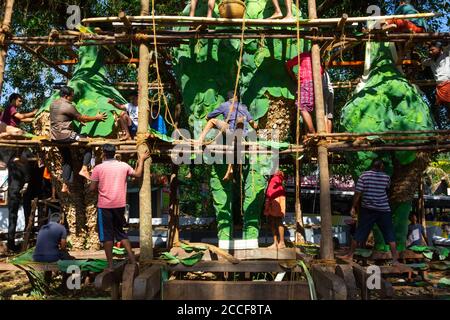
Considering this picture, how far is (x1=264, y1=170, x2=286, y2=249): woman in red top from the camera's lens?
22.2ft

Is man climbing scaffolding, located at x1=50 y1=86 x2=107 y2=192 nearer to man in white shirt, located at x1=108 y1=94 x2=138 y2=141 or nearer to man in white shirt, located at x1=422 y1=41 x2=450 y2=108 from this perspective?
man in white shirt, located at x1=108 y1=94 x2=138 y2=141

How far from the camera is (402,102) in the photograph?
6543mm

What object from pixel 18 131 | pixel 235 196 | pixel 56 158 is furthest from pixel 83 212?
pixel 235 196

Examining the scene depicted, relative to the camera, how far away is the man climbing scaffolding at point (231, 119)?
237 inches

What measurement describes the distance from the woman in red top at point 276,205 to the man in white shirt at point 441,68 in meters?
2.57

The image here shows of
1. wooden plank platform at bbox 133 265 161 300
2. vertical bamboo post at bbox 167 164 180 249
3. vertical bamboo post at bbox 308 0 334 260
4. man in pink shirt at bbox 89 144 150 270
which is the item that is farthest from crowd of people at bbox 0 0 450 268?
vertical bamboo post at bbox 167 164 180 249

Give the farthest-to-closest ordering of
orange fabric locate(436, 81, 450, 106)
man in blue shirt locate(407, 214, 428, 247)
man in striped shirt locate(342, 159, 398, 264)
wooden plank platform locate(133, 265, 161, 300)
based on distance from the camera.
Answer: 1. man in blue shirt locate(407, 214, 428, 247)
2. orange fabric locate(436, 81, 450, 106)
3. man in striped shirt locate(342, 159, 398, 264)
4. wooden plank platform locate(133, 265, 161, 300)

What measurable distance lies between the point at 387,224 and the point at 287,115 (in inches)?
86.5

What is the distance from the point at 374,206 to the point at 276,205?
1552mm

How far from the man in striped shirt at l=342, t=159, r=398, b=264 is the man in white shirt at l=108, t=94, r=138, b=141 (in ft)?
11.2

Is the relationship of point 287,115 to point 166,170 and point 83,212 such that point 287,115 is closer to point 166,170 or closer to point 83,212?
point 83,212

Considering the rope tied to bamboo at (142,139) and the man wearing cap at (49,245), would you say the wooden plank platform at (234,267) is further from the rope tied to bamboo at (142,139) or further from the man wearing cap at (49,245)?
the man wearing cap at (49,245)

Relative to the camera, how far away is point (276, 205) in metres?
6.79

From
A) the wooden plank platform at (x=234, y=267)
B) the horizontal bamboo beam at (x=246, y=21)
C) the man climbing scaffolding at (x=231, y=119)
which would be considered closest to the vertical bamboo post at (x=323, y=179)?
the horizontal bamboo beam at (x=246, y=21)
